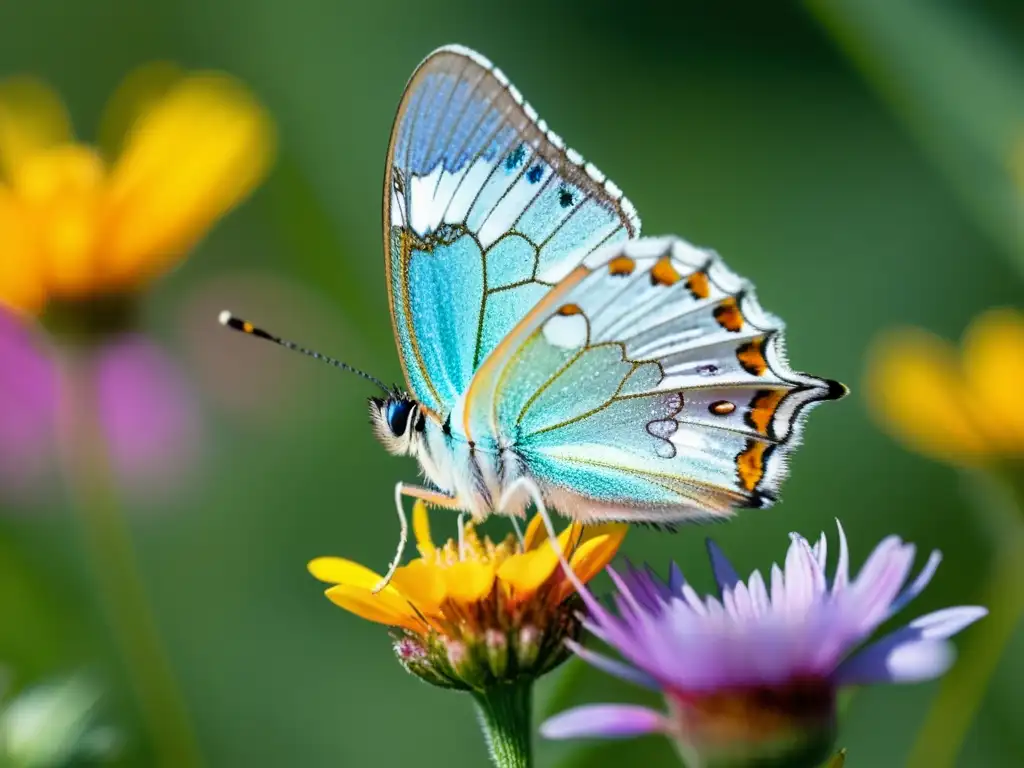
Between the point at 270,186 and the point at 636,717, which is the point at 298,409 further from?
the point at 636,717

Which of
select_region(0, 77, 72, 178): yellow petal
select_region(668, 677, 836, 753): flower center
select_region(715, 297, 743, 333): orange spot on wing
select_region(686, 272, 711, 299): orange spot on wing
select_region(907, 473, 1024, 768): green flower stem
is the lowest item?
select_region(907, 473, 1024, 768): green flower stem

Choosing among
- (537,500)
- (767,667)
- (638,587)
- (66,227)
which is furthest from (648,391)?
(66,227)

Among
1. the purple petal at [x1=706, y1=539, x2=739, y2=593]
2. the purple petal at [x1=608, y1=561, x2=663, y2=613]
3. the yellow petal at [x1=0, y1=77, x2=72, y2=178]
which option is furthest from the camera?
the yellow petal at [x1=0, y1=77, x2=72, y2=178]

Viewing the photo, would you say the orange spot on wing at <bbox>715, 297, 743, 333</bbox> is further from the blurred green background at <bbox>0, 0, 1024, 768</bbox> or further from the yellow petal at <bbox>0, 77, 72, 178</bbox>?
the yellow petal at <bbox>0, 77, 72, 178</bbox>

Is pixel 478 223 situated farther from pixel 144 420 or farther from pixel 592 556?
pixel 144 420

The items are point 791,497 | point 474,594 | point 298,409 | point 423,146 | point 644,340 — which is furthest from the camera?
point 298,409

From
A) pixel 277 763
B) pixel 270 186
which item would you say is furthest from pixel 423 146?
pixel 270 186

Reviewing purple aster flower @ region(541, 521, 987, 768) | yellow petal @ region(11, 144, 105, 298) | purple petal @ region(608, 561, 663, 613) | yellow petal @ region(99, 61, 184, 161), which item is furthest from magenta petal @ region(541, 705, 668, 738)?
yellow petal @ region(99, 61, 184, 161)
